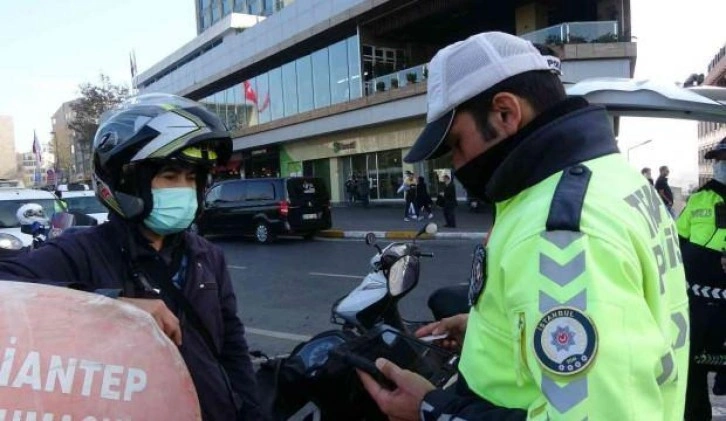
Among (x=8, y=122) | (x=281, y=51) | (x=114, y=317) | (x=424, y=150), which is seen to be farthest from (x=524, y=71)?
(x=8, y=122)

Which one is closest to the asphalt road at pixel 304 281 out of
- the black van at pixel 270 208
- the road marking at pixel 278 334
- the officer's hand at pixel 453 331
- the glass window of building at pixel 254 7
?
the road marking at pixel 278 334

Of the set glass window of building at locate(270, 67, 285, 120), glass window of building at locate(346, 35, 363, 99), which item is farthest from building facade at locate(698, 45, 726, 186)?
glass window of building at locate(270, 67, 285, 120)

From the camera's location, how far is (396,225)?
58.0 feet

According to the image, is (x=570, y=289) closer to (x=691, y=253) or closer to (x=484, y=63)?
(x=484, y=63)

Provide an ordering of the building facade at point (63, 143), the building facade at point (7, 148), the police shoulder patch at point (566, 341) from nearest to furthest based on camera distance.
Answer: the police shoulder patch at point (566, 341)
the building facade at point (63, 143)
the building facade at point (7, 148)

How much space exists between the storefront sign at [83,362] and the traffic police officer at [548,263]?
545 millimetres

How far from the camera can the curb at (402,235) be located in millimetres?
14172

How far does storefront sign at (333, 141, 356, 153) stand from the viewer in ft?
91.7

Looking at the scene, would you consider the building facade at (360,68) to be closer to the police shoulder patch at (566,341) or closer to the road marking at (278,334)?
the road marking at (278,334)

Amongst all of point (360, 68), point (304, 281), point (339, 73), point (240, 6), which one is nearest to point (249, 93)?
point (339, 73)

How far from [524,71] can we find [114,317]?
961 mm

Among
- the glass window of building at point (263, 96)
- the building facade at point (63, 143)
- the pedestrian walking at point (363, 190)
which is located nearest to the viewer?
the pedestrian walking at point (363, 190)

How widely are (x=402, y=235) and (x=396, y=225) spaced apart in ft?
8.48

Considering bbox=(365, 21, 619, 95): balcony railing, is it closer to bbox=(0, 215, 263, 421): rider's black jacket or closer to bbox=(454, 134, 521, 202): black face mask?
bbox=(0, 215, 263, 421): rider's black jacket
